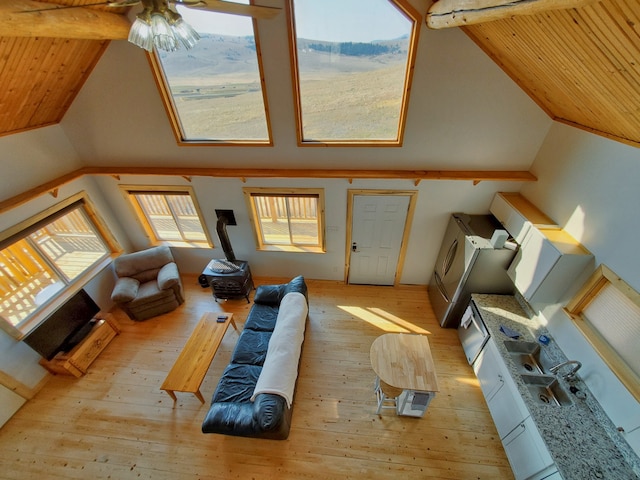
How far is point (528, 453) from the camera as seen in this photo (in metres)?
2.29

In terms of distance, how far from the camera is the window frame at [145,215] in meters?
4.08

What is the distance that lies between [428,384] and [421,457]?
89cm

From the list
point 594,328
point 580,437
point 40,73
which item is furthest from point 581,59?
point 40,73

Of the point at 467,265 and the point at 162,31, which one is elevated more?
the point at 162,31

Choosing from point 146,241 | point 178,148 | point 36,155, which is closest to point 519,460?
point 178,148

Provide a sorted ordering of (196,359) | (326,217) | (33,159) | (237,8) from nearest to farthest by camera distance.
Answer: (237,8), (196,359), (33,159), (326,217)

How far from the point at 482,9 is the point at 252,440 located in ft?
14.8

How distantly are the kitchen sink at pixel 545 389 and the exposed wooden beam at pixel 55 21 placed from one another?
5.31 m

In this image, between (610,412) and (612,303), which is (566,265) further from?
(610,412)

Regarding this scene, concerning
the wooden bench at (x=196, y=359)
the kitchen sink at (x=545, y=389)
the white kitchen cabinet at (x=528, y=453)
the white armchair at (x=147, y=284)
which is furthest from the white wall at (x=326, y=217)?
the white kitchen cabinet at (x=528, y=453)

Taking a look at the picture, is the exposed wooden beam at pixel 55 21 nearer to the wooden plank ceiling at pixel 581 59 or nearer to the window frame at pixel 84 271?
the window frame at pixel 84 271

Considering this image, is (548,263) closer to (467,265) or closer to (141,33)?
(467,265)

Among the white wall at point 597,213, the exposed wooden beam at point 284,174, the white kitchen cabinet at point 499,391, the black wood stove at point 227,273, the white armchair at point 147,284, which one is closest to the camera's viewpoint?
the white wall at point 597,213

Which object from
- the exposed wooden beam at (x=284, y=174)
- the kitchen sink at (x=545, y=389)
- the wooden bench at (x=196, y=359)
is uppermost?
the exposed wooden beam at (x=284, y=174)
